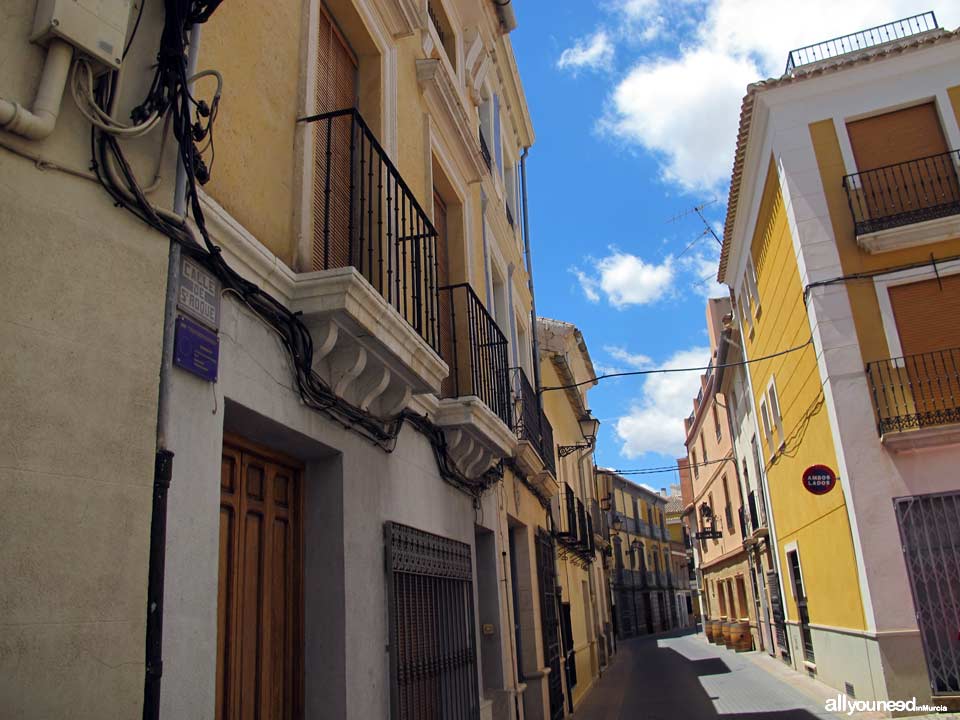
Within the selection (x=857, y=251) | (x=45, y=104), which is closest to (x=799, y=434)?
(x=857, y=251)

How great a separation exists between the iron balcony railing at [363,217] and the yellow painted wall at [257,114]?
24 centimetres

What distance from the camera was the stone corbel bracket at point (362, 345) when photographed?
3.74 metres

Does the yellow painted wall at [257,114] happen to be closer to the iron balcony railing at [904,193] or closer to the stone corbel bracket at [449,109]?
the stone corbel bracket at [449,109]

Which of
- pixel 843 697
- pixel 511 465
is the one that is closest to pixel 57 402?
pixel 511 465

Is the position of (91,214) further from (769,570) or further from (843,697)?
(769,570)

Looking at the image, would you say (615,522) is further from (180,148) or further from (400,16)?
(180,148)

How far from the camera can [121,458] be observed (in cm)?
237

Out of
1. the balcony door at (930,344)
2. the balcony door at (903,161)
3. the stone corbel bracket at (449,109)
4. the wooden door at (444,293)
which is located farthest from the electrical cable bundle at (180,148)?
the balcony door at (903,161)

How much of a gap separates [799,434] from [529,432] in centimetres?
602

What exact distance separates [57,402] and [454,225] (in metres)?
6.14

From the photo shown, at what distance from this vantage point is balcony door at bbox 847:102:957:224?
1117 cm

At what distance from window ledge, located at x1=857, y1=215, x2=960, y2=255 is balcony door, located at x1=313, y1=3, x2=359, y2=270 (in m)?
8.49

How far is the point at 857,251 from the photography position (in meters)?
11.3

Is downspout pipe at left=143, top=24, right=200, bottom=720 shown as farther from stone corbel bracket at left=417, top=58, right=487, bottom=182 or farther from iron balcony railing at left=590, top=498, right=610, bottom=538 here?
iron balcony railing at left=590, top=498, right=610, bottom=538
